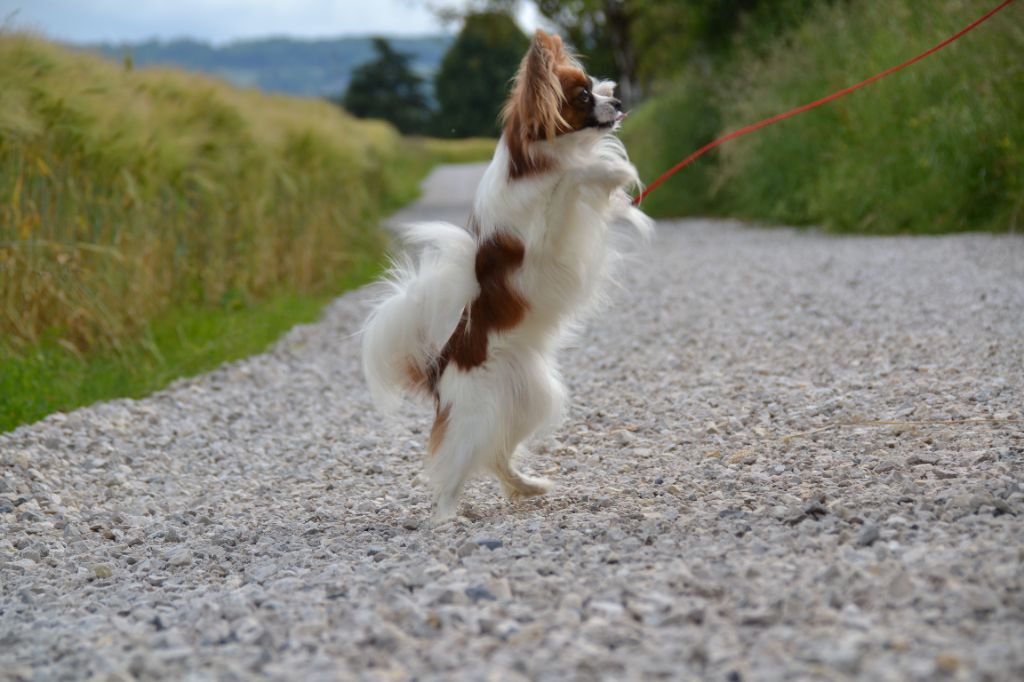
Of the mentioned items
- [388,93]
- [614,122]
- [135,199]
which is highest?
[388,93]

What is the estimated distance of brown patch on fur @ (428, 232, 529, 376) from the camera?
441cm

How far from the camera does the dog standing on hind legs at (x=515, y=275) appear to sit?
431 centimetres

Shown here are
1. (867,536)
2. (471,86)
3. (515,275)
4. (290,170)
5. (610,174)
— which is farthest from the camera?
(471,86)

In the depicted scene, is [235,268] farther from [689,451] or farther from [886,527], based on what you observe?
[886,527]

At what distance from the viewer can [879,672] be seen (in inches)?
96.9

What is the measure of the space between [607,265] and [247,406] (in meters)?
3.78

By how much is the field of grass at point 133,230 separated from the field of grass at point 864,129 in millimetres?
7392

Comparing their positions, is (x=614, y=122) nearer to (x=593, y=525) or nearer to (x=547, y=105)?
(x=547, y=105)

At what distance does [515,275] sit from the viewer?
442 cm

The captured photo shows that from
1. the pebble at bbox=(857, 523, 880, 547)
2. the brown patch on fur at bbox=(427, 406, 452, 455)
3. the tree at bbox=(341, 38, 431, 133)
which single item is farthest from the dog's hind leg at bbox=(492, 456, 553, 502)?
the tree at bbox=(341, 38, 431, 133)

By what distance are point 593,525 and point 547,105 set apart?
5.13 ft

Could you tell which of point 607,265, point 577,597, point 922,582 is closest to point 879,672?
point 922,582

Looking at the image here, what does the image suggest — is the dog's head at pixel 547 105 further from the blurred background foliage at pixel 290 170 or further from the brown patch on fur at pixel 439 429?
the blurred background foliage at pixel 290 170

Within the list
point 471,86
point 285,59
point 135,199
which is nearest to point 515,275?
point 135,199
